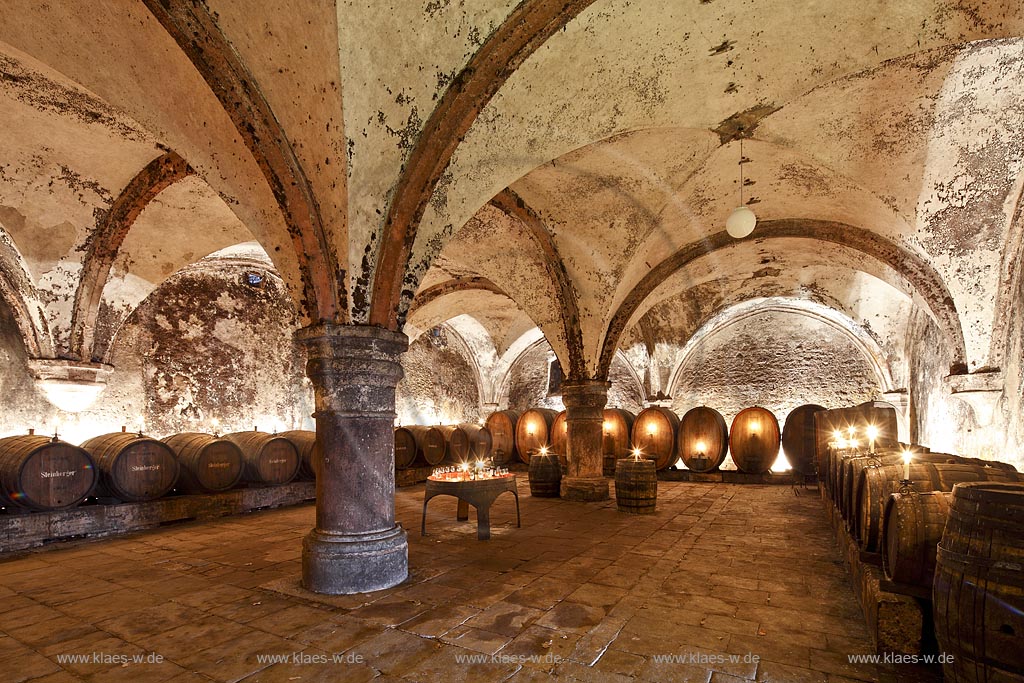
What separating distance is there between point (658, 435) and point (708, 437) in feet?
2.99

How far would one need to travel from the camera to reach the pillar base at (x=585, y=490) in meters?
7.66

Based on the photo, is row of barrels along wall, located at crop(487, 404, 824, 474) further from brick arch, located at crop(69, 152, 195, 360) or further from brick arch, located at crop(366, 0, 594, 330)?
brick arch, located at crop(69, 152, 195, 360)

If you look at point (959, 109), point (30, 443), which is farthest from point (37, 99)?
point (959, 109)

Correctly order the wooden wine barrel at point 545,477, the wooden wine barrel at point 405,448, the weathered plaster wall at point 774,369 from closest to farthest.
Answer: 1. the wooden wine barrel at point 545,477
2. the wooden wine barrel at point 405,448
3. the weathered plaster wall at point 774,369

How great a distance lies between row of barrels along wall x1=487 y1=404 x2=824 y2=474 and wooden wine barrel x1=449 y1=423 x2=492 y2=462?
4.52 feet

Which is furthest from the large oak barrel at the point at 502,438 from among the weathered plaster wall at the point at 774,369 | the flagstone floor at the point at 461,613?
the flagstone floor at the point at 461,613

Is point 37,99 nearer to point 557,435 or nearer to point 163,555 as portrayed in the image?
point 163,555

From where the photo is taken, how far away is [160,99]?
12.4 ft

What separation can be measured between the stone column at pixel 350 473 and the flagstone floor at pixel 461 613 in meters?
0.16

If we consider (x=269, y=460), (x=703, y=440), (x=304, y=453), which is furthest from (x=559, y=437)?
(x=269, y=460)

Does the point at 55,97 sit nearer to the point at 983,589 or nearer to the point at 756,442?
the point at 983,589

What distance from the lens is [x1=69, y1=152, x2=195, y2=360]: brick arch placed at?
19.6 ft

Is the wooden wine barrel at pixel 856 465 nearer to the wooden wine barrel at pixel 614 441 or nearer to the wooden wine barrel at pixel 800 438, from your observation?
the wooden wine barrel at pixel 800 438

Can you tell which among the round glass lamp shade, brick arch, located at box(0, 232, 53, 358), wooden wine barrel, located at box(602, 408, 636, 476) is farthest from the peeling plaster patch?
wooden wine barrel, located at box(602, 408, 636, 476)
